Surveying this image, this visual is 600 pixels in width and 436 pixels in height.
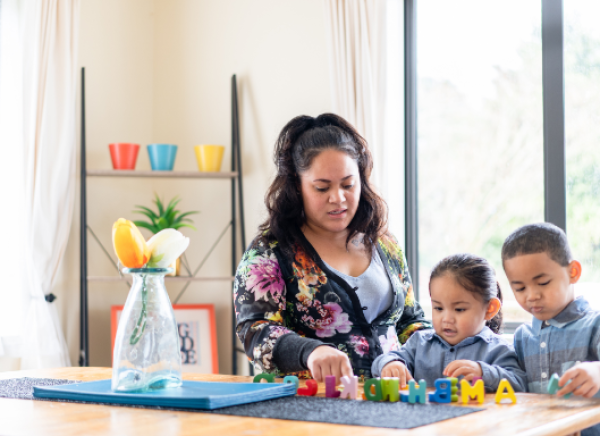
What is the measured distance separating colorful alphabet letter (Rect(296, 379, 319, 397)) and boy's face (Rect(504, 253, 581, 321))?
50 cm

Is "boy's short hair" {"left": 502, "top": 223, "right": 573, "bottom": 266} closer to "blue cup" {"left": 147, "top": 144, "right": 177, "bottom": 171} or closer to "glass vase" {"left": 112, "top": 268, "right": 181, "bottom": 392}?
"glass vase" {"left": 112, "top": 268, "right": 181, "bottom": 392}

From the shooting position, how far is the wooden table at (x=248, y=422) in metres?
0.93

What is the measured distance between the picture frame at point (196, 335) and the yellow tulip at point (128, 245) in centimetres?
221

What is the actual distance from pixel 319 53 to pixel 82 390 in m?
Result: 2.32

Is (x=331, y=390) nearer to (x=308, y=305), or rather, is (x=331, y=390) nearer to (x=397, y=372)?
(x=397, y=372)

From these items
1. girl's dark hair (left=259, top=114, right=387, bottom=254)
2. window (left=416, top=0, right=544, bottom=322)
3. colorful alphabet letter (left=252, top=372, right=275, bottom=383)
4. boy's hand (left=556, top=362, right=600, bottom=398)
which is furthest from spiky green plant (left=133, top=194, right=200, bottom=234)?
boy's hand (left=556, top=362, right=600, bottom=398)

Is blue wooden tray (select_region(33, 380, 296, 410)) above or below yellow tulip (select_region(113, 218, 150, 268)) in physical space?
below

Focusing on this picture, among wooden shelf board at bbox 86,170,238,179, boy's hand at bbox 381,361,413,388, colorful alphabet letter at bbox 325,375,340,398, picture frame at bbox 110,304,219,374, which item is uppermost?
wooden shelf board at bbox 86,170,238,179

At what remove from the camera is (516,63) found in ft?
9.59

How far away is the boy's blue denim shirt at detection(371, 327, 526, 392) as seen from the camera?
4.80 feet

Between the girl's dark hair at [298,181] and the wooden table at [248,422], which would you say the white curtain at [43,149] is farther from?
the wooden table at [248,422]

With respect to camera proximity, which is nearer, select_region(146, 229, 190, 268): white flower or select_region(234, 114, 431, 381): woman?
select_region(146, 229, 190, 268): white flower

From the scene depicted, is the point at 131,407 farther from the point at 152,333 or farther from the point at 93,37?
the point at 93,37

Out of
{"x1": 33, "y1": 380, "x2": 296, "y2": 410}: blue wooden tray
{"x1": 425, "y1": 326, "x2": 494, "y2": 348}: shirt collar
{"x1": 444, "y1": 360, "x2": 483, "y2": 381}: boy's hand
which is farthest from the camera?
{"x1": 425, "y1": 326, "x2": 494, "y2": 348}: shirt collar
